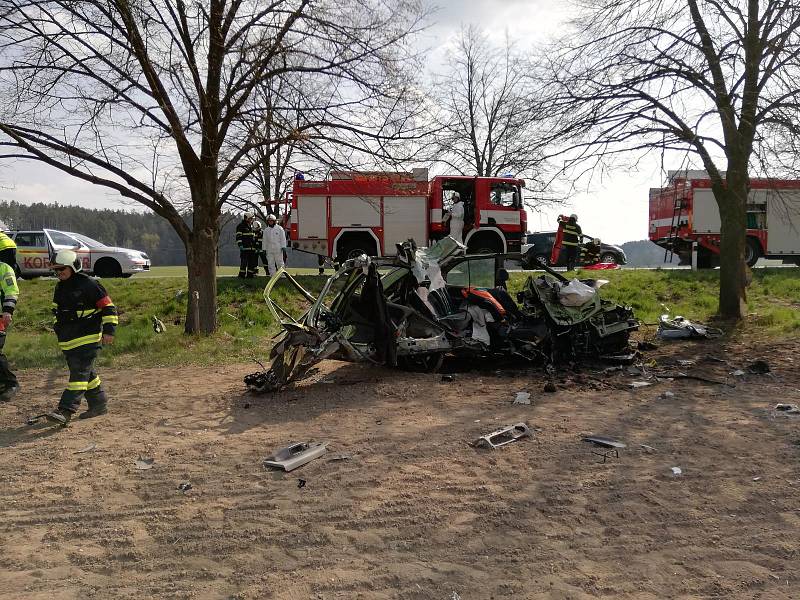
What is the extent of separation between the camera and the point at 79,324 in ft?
17.7

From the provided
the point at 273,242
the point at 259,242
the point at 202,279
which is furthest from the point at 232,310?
the point at 259,242

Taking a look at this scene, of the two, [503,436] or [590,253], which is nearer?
[503,436]

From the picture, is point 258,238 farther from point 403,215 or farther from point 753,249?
point 753,249

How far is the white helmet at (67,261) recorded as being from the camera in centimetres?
533

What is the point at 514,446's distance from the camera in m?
4.47

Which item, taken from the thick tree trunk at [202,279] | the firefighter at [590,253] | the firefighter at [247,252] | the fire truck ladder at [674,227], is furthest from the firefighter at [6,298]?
the fire truck ladder at [674,227]

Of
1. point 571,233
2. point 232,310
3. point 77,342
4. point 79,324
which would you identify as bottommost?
point 232,310

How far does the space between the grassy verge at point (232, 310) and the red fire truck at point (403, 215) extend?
1.68m

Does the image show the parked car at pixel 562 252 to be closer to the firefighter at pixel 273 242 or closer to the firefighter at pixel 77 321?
the firefighter at pixel 273 242

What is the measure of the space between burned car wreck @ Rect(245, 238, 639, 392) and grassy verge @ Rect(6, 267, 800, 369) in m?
2.54

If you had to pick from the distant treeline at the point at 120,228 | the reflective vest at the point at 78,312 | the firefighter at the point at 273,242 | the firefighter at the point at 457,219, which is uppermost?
the distant treeline at the point at 120,228

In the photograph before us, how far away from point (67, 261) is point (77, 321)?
56cm

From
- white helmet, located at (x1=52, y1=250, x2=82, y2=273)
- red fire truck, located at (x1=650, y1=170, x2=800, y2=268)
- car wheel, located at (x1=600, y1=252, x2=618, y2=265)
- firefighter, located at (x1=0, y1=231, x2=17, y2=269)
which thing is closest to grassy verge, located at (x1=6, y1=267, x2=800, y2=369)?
firefighter, located at (x1=0, y1=231, x2=17, y2=269)

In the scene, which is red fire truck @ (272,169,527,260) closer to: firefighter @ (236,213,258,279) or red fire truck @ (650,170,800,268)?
firefighter @ (236,213,258,279)
